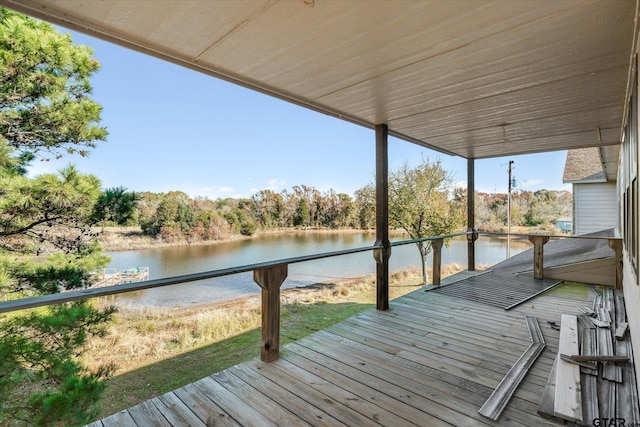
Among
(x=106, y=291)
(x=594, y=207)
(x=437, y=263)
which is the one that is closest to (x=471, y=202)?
(x=437, y=263)

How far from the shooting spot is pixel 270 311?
8.16 feet

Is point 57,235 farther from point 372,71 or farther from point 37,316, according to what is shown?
point 372,71

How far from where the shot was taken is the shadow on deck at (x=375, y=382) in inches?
71.6

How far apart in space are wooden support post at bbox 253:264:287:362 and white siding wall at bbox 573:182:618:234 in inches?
414

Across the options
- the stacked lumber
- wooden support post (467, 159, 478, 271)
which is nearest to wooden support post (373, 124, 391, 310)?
the stacked lumber

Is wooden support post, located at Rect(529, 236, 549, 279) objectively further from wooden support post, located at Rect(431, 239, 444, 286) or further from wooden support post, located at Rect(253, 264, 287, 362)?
wooden support post, located at Rect(253, 264, 287, 362)

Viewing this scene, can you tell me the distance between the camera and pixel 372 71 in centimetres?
230

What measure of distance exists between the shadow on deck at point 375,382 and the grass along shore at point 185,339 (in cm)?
81

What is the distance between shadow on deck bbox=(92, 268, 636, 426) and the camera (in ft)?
5.97

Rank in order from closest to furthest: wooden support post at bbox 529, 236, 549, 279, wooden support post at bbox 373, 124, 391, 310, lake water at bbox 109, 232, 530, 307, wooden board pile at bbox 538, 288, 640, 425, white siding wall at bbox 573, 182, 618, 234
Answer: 1. wooden board pile at bbox 538, 288, 640, 425
2. wooden support post at bbox 373, 124, 391, 310
3. wooden support post at bbox 529, 236, 549, 279
4. lake water at bbox 109, 232, 530, 307
5. white siding wall at bbox 573, 182, 618, 234

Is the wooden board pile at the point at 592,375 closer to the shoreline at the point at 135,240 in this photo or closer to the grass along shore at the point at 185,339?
the grass along shore at the point at 185,339

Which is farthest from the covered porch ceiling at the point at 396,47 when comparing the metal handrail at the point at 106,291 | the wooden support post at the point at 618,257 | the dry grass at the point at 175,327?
the dry grass at the point at 175,327

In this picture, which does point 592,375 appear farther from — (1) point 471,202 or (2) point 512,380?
(1) point 471,202

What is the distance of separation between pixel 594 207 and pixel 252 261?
10677mm
